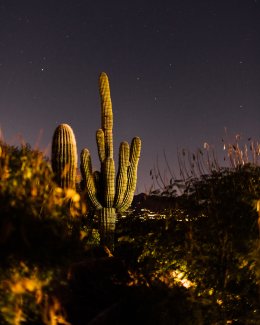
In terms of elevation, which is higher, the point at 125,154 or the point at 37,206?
the point at 125,154

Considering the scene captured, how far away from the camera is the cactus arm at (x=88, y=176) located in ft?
40.4

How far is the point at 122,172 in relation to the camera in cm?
1280

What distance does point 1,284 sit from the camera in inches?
166

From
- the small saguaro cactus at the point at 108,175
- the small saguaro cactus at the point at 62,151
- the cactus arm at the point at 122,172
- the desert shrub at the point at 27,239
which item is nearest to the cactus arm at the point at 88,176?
the small saguaro cactus at the point at 108,175

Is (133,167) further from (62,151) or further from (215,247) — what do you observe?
(215,247)

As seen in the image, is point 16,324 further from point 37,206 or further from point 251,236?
point 251,236

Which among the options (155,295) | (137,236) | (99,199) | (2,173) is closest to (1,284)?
(2,173)

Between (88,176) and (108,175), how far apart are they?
55cm

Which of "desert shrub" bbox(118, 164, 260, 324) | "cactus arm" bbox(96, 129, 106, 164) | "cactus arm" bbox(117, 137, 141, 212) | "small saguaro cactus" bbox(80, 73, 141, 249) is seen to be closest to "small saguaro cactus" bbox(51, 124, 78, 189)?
"small saguaro cactus" bbox(80, 73, 141, 249)

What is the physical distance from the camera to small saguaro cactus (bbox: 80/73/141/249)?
40.5ft

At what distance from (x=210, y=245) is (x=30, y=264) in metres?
4.46

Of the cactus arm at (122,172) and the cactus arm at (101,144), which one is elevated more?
the cactus arm at (101,144)

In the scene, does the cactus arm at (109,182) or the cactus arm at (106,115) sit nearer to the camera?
the cactus arm at (109,182)

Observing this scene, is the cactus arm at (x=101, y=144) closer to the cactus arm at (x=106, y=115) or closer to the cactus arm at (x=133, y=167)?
the cactus arm at (x=106, y=115)
